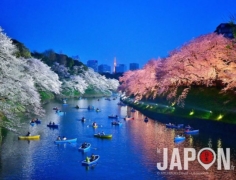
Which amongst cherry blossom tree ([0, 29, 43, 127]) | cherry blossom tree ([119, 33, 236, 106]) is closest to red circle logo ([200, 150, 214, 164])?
cherry blossom tree ([119, 33, 236, 106])

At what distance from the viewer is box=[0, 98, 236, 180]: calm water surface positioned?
864 inches

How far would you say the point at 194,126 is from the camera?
4003cm

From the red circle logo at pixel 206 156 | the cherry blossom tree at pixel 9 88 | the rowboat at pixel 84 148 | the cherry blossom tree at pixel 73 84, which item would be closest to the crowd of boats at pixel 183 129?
the red circle logo at pixel 206 156

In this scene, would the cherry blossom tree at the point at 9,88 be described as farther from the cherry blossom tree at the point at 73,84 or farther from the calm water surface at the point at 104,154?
the cherry blossom tree at the point at 73,84

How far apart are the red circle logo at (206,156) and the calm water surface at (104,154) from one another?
2.74ft

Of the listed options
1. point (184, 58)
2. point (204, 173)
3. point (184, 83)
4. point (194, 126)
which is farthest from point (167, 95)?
point (204, 173)

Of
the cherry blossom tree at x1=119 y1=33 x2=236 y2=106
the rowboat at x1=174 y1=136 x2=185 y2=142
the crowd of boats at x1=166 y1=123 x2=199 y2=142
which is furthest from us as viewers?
the cherry blossom tree at x1=119 y1=33 x2=236 y2=106

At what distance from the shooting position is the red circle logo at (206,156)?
25.1 m

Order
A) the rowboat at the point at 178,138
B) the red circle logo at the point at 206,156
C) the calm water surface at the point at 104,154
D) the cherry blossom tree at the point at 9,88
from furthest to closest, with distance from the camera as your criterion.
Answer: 1. the rowboat at the point at 178,138
2. the red circle logo at the point at 206,156
3. the calm water surface at the point at 104,154
4. the cherry blossom tree at the point at 9,88

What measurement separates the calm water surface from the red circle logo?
2.74 ft

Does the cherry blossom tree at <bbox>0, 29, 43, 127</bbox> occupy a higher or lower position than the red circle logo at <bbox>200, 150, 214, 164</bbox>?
higher

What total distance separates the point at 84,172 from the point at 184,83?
32049 millimetres

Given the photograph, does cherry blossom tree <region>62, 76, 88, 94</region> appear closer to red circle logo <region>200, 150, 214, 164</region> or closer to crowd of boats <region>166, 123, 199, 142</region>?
crowd of boats <region>166, 123, 199, 142</region>

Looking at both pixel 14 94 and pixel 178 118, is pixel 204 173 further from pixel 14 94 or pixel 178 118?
pixel 178 118
